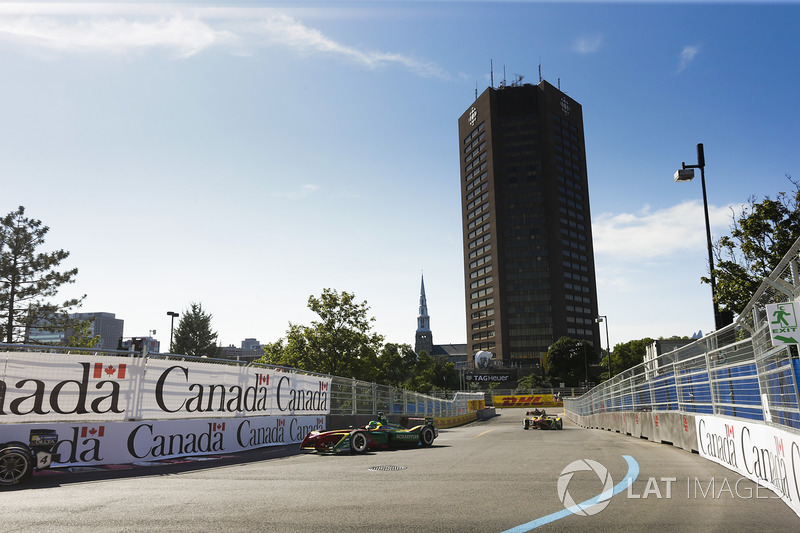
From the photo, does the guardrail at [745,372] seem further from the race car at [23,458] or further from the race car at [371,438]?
the race car at [23,458]

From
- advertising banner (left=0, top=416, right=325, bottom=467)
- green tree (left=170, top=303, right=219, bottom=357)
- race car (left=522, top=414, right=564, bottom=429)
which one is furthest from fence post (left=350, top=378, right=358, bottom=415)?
green tree (left=170, top=303, right=219, bottom=357)

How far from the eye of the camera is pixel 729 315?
22.9 metres

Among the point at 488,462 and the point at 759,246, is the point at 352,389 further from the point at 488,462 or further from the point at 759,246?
the point at 759,246

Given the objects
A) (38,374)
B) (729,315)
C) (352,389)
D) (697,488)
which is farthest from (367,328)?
(697,488)

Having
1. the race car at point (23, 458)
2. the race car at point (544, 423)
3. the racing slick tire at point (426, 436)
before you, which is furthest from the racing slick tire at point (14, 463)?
the race car at point (544, 423)

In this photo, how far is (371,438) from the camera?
591 inches

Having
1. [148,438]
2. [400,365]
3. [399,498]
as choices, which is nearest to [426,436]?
[148,438]

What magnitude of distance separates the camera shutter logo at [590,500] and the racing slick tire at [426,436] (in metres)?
6.46

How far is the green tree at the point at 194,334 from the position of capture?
209 feet

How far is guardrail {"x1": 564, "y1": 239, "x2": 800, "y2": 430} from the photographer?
6.70 metres

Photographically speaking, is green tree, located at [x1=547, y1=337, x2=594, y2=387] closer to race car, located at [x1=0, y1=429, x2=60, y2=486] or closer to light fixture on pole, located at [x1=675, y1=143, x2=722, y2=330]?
light fixture on pole, located at [x1=675, y1=143, x2=722, y2=330]

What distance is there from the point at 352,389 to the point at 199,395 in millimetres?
8944

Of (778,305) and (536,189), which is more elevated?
(536,189)

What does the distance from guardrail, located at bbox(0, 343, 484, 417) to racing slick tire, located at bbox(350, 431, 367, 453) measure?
371 centimetres
